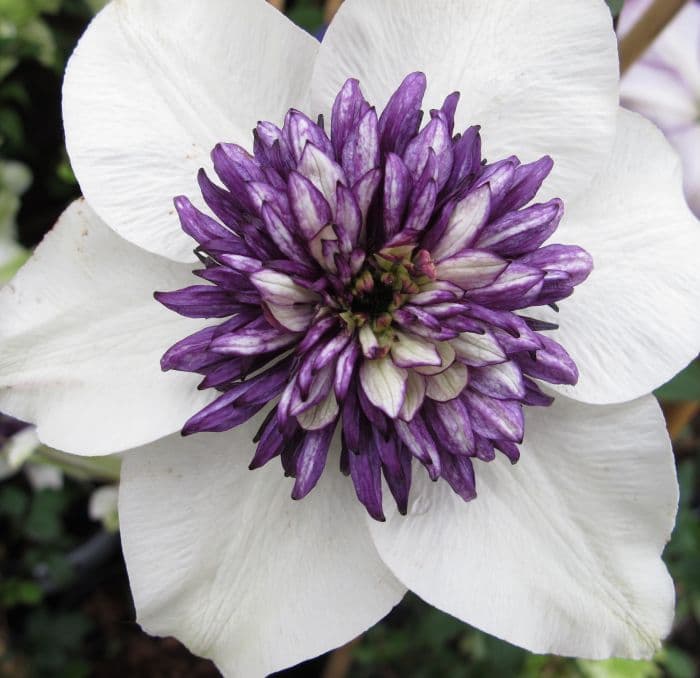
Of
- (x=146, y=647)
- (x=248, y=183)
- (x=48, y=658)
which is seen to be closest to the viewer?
(x=248, y=183)

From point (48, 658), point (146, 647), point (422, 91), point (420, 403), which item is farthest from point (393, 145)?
point (146, 647)

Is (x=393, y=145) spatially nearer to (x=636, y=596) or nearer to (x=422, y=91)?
(x=422, y=91)

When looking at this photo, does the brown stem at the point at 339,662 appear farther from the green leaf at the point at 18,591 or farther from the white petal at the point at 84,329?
the white petal at the point at 84,329

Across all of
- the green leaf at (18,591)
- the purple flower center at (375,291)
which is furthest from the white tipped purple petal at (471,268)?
the green leaf at (18,591)

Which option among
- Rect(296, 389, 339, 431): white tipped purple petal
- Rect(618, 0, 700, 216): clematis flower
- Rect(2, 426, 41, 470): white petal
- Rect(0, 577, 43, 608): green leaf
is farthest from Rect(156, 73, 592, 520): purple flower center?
Rect(0, 577, 43, 608): green leaf

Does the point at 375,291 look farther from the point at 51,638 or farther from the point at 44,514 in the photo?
the point at 51,638

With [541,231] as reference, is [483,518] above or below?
below

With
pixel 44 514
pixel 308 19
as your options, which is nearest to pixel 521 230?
pixel 308 19
